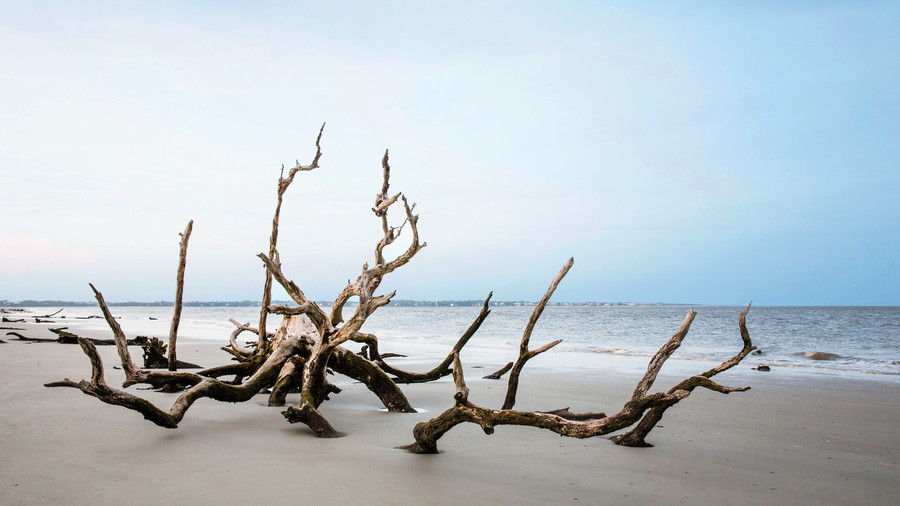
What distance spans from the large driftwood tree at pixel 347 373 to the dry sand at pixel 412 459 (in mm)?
253

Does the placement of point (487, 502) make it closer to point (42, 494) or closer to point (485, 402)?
point (42, 494)

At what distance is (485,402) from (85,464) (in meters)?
5.12

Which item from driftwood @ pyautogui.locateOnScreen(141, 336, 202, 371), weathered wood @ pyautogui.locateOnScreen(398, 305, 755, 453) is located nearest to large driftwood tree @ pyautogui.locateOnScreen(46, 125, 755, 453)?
weathered wood @ pyautogui.locateOnScreen(398, 305, 755, 453)

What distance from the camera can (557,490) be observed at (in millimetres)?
3916

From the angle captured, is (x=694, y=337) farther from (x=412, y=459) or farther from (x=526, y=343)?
(x=412, y=459)

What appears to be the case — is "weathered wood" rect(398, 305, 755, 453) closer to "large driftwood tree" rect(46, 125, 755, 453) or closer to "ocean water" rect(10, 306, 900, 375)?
"large driftwood tree" rect(46, 125, 755, 453)

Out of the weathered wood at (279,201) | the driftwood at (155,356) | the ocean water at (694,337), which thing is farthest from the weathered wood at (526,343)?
the ocean water at (694,337)

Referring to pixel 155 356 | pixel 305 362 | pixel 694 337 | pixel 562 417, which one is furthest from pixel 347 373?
pixel 694 337

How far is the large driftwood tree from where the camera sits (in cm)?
420

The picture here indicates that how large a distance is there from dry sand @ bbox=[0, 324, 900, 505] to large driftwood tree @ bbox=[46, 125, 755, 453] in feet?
0.83

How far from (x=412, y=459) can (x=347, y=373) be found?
2985 mm

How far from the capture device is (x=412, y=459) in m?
4.61

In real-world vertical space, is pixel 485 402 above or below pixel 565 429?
below

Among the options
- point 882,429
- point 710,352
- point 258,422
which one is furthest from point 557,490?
point 710,352
